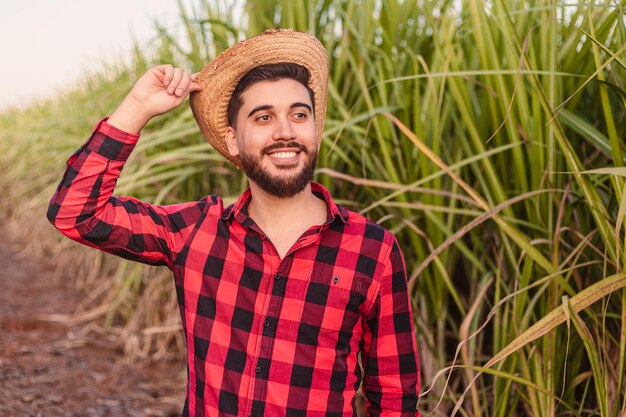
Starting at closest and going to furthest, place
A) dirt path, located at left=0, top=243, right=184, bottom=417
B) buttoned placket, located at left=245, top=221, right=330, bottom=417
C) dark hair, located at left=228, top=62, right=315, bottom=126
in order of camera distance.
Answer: buttoned placket, located at left=245, top=221, right=330, bottom=417, dark hair, located at left=228, top=62, right=315, bottom=126, dirt path, located at left=0, top=243, right=184, bottom=417

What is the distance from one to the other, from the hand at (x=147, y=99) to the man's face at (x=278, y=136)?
147 millimetres

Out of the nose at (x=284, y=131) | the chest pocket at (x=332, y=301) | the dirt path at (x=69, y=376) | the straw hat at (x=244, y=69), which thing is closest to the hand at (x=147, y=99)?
the straw hat at (x=244, y=69)

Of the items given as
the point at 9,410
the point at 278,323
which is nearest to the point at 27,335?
the point at 9,410

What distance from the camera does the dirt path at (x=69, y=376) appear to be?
2008mm

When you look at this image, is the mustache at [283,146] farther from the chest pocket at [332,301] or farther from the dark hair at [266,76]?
the chest pocket at [332,301]

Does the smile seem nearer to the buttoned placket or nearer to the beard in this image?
the beard

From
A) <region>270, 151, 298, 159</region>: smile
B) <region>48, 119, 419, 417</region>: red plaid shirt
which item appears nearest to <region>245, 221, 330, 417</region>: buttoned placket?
<region>48, 119, 419, 417</region>: red plaid shirt

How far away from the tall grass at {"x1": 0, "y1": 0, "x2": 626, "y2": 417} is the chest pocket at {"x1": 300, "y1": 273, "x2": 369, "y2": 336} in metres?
0.20

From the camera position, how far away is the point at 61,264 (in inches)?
141

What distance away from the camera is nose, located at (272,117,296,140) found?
122 cm

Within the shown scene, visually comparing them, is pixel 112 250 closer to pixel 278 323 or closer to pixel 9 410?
pixel 278 323

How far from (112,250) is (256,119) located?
384mm

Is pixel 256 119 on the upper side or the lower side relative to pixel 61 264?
upper

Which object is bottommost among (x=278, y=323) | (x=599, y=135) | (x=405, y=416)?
(x=405, y=416)
